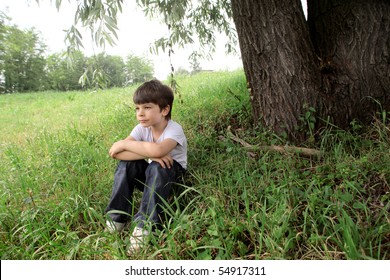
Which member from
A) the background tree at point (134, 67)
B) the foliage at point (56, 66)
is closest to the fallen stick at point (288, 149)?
the foliage at point (56, 66)

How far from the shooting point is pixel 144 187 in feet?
6.76

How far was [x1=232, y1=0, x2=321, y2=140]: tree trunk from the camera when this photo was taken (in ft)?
8.14

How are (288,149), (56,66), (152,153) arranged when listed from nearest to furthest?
(152,153), (288,149), (56,66)

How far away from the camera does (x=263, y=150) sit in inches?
102

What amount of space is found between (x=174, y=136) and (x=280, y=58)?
1157mm

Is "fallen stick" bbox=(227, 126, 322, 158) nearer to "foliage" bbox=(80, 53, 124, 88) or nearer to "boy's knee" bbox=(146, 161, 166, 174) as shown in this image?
"boy's knee" bbox=(146, 161, 166, 174)

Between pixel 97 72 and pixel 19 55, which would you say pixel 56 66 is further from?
pixel 19 55

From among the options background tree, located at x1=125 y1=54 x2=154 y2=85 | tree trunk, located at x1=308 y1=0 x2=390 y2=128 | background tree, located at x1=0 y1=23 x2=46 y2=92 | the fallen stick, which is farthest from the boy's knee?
background tree, located at x1=0 y1=23 x2=46 y2=92

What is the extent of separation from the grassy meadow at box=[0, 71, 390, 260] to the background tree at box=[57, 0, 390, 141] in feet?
0.64

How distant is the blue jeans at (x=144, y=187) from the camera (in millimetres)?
1898

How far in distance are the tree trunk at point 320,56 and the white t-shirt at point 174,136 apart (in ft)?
3.13

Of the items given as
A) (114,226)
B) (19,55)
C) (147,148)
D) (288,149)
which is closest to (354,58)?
(288,149)
